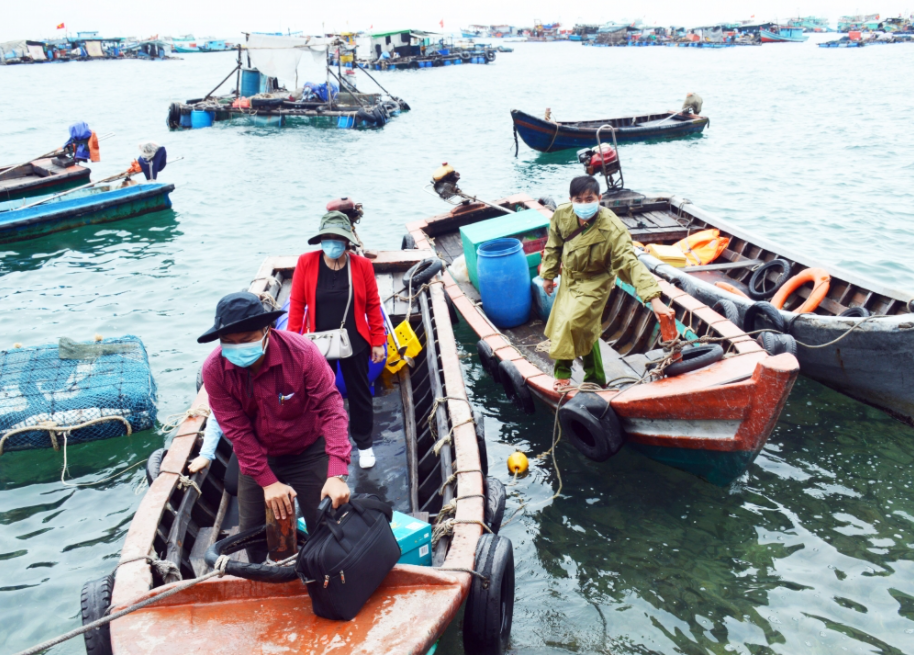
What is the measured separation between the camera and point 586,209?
5.25 metres

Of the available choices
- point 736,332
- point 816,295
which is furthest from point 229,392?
point 816,295

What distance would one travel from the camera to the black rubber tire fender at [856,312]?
6.88m

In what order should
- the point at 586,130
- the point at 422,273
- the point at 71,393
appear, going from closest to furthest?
the point at 71,393 → the point at 422,273 → the point at 586,130

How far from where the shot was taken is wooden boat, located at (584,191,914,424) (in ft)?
20.2

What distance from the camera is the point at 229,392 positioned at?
3.25 metres

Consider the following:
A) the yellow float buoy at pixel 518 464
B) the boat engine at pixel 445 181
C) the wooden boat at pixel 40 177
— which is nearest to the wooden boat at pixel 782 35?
the wooden boat at pixel 40 177

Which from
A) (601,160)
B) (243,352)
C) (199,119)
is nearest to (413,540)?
(243,352)

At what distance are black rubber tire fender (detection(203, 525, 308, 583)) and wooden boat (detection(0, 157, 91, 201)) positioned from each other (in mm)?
16589

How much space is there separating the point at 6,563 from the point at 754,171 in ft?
67.4

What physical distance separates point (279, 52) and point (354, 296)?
101ft

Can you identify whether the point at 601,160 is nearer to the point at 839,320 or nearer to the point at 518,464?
the point at 839,320

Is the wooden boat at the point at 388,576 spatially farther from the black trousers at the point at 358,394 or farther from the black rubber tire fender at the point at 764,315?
the black rubber tire fender at the point at 764,315

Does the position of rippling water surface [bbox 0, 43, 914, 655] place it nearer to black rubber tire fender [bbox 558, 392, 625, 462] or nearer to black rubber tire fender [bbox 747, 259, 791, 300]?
black rubber tire fender [bbox 558, 392, 625, 462]

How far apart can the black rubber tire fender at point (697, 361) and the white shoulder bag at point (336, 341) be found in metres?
2.71
